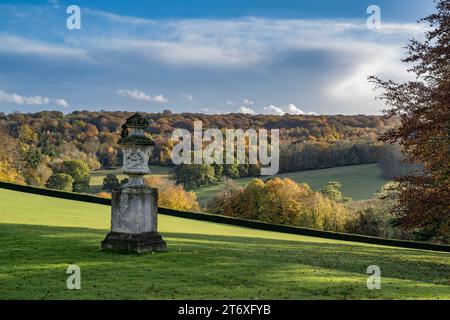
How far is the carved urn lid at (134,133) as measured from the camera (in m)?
13.5

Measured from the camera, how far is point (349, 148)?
9425 centimetres

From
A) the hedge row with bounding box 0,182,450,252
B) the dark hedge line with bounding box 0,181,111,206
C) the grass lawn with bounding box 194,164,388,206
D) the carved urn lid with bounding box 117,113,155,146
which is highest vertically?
the grass lawn with bounding box 194,164,388,206

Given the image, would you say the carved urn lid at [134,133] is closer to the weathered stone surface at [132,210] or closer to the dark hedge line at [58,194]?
the weathered stone surface at [132,210]

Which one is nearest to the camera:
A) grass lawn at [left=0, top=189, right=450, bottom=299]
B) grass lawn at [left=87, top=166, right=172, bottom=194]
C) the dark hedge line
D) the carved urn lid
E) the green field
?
grass lawn at [left=0, top=189, right=450, bottom=299]

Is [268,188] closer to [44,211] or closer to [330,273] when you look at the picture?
[44,211]

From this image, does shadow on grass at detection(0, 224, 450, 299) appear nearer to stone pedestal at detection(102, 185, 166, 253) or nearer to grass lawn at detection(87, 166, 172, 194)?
stone pedestal at detection(102, 185, 166, 253)

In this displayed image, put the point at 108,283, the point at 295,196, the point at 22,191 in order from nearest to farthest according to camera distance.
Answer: the point at 108,283 < the point at 22,191 < the point at 295,196

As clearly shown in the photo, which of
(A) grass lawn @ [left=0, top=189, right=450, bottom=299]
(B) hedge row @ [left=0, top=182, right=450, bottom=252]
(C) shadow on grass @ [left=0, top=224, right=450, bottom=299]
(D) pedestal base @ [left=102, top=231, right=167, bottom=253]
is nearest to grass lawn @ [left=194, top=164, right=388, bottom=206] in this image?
(B) hedge row @ [left=0, top=182, right=450, bottom=252]

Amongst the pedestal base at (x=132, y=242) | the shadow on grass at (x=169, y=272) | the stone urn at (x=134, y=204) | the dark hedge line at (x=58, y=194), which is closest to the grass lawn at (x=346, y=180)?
the dark hedge line at (x=58, y=194)

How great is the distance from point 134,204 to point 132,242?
103 centimetres

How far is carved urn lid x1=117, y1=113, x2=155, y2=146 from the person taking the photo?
1349 centimetres

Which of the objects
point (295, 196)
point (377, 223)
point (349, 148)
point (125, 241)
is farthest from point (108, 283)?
point (349, 148)

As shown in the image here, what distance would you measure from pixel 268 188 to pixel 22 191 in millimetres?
29912

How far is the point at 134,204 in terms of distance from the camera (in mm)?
13320
